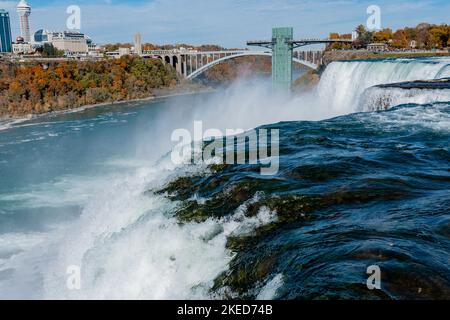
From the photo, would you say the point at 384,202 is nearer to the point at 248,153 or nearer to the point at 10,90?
the point at 248,153

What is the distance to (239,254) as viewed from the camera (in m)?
5.05

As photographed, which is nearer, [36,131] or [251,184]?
[251,184]

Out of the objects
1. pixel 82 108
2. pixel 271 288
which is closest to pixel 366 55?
pixel 82 108

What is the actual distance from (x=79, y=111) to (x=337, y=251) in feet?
113

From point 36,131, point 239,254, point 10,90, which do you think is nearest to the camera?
point 239,254

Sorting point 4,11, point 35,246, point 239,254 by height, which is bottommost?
point 35,246

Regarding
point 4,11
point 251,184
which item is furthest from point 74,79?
point 4,11

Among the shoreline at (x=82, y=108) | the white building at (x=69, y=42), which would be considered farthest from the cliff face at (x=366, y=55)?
the white building at (x=69, y=42)

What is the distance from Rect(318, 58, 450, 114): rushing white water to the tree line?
76.0 ft

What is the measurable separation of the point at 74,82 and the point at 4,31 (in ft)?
413

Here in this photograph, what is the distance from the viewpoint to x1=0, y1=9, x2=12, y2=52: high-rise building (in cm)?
14250

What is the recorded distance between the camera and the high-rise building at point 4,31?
142m

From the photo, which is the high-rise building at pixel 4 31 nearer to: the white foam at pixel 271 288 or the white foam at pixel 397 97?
the white foam at pixel 397 97

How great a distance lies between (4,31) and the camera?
480ft
